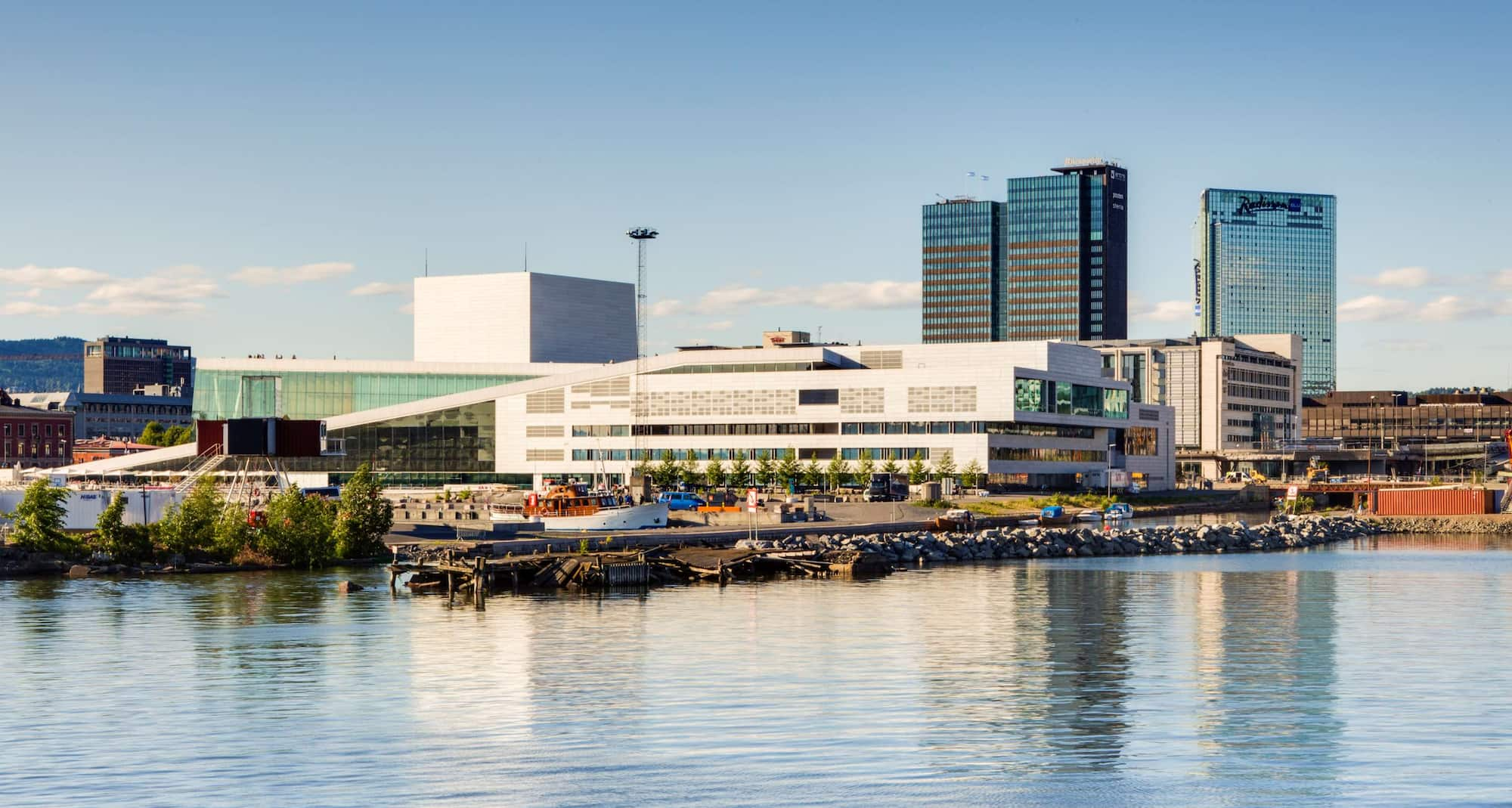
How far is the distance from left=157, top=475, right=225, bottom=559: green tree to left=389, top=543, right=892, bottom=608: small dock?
37.1ft

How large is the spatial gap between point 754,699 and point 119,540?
57.8m

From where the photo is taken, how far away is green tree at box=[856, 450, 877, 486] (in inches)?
6964

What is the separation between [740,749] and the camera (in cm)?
4103

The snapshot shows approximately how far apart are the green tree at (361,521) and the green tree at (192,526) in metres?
7.11

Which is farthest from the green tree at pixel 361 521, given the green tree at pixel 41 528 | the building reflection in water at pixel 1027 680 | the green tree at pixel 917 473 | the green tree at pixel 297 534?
the green tree at pixel 917 473

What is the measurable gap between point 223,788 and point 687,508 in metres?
102

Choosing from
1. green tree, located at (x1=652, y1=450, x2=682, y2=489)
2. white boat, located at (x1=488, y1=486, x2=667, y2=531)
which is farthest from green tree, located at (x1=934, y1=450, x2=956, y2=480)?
white boat, located at (x1=488, y1=486, x2=667, y2=531)

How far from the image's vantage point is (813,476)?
180 metres

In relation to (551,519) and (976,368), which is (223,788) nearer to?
(551,519)

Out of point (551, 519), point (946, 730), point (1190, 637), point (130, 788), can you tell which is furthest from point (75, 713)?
point (551, 519)

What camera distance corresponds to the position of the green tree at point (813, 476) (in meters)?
180

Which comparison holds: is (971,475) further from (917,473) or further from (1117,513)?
(1117,513)

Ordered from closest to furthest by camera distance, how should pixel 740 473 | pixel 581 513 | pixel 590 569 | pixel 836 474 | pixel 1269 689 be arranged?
1. pixel 1269 689
2. pixel 590 569
3. pixel 581 513
4. pixel 836 474
5. pixel 740 473

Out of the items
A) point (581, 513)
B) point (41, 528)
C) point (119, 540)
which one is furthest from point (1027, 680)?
point (581, 513)
